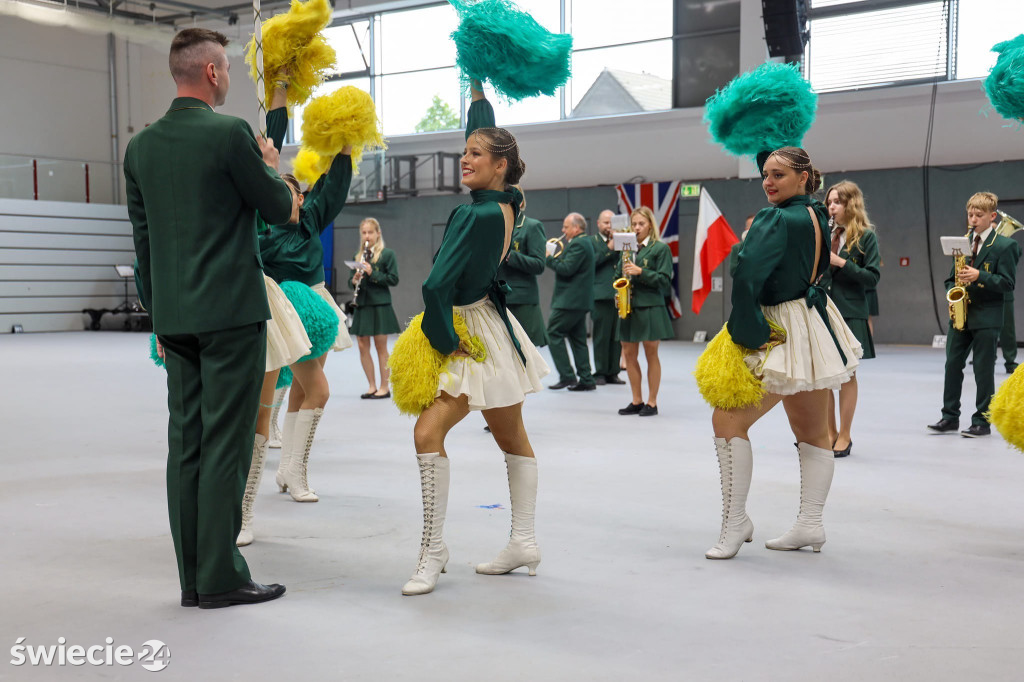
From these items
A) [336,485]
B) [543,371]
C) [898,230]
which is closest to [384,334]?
[336,485]

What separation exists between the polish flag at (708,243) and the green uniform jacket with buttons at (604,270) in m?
3.04

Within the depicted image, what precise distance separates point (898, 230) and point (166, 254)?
13771 mm

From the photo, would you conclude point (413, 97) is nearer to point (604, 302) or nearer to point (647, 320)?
point (604, 302)

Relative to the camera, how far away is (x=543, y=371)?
346 cm

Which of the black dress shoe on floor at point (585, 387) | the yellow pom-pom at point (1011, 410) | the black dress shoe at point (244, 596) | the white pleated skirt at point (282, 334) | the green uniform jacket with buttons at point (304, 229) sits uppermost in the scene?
the green uniform jacket with buttons at point (304, 229)

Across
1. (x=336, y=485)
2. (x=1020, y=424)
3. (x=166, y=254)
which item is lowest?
(x=336, y=485)

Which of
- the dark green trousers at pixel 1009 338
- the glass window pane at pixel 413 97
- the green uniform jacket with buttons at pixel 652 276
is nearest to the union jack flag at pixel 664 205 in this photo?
the glass window pane at pixel 413 97

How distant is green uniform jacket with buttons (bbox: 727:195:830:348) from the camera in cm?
338

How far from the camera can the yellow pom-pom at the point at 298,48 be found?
152 inches

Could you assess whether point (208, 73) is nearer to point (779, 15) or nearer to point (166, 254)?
point (166, 254)

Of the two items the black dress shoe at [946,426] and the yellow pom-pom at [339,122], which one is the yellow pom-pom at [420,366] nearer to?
the yellow pom-pom at [339,122]

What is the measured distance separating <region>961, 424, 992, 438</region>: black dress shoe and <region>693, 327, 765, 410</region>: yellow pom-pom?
356cm

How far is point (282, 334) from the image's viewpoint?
394cm

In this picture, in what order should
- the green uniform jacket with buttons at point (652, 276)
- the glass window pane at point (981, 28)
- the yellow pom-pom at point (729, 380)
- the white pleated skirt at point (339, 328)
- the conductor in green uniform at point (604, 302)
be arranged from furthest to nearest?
the glass window pane at point (981, 28)
the conductor in green uniform at point (604, 302)
the green uniform jacket with buttons at point (652, 276)
the white pleated skirt at point (339, 328)
the yellow pom-pom at point (729, 380)
